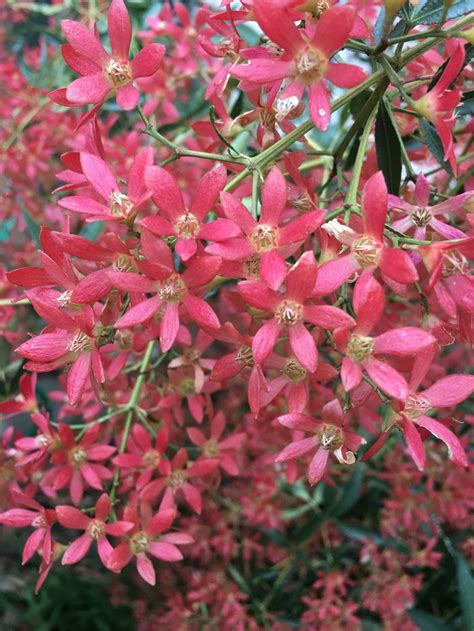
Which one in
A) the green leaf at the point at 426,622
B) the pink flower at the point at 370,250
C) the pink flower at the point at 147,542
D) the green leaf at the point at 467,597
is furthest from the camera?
the green leaf at the point at 426,622

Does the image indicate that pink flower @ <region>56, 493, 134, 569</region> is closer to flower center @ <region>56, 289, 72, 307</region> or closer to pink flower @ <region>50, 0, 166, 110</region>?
flower center @ <region>56, 289, 72, 307</region>

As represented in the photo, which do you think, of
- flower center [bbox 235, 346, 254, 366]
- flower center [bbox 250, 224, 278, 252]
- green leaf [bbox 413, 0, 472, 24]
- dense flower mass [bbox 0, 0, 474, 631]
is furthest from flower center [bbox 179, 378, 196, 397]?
green leaf [bbox 413, 0, 472, 24]

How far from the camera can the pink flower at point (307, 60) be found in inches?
18.5

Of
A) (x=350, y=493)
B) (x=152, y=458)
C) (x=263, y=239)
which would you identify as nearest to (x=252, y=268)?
(x=263, y=239)

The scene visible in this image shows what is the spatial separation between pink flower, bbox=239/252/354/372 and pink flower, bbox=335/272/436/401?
2 centimetres

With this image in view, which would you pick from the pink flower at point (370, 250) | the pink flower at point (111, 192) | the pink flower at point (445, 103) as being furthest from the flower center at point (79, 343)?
the pink flower at point (445, 103)

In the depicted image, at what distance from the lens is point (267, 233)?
52 centimetres

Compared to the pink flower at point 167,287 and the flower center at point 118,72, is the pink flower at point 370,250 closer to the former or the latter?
the pink flower at point 167,287

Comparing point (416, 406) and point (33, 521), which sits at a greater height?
point (416, 406)

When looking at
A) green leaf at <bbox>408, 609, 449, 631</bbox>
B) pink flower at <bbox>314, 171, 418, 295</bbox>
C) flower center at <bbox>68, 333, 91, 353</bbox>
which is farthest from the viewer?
green leaf at <bbox>408, 609, 449, 631</bbox>

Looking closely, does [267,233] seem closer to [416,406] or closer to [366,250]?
[366,250]

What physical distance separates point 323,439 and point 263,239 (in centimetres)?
18

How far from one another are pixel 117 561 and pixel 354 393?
1.09 feet

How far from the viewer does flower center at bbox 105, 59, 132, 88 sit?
586mm
